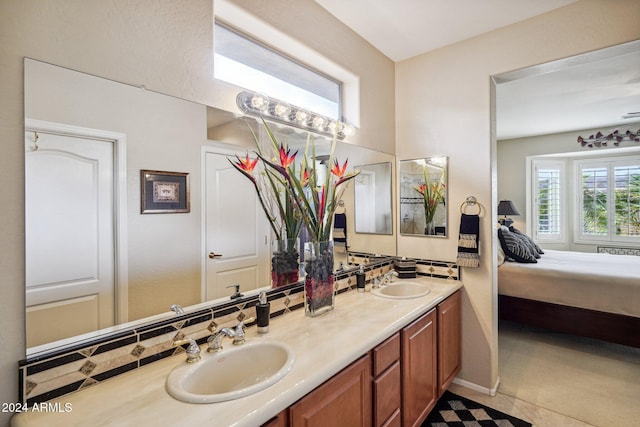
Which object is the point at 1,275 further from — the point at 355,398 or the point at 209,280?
the point at 355,398

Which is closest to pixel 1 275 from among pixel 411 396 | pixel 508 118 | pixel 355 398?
pixel 355 398

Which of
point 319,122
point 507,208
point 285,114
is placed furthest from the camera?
point 507,208

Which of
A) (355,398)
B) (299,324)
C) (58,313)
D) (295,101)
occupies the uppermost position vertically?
(295,101)

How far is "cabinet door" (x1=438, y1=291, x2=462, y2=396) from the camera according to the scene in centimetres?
207

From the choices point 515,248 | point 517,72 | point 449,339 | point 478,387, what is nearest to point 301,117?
point 517,72

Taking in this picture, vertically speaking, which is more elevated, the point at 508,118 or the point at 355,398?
the point at 508,118

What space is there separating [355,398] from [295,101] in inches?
66.4

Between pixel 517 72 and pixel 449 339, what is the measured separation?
1.96 metres

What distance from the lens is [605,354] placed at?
9.47 feet

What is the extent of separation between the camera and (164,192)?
4.14 feet

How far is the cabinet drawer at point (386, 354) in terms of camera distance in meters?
1.41

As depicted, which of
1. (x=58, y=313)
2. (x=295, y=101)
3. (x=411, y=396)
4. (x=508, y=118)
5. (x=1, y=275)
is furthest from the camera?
(x=508, y=118)

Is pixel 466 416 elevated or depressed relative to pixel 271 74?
depressed

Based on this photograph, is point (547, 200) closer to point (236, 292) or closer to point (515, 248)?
point (515, 248)
